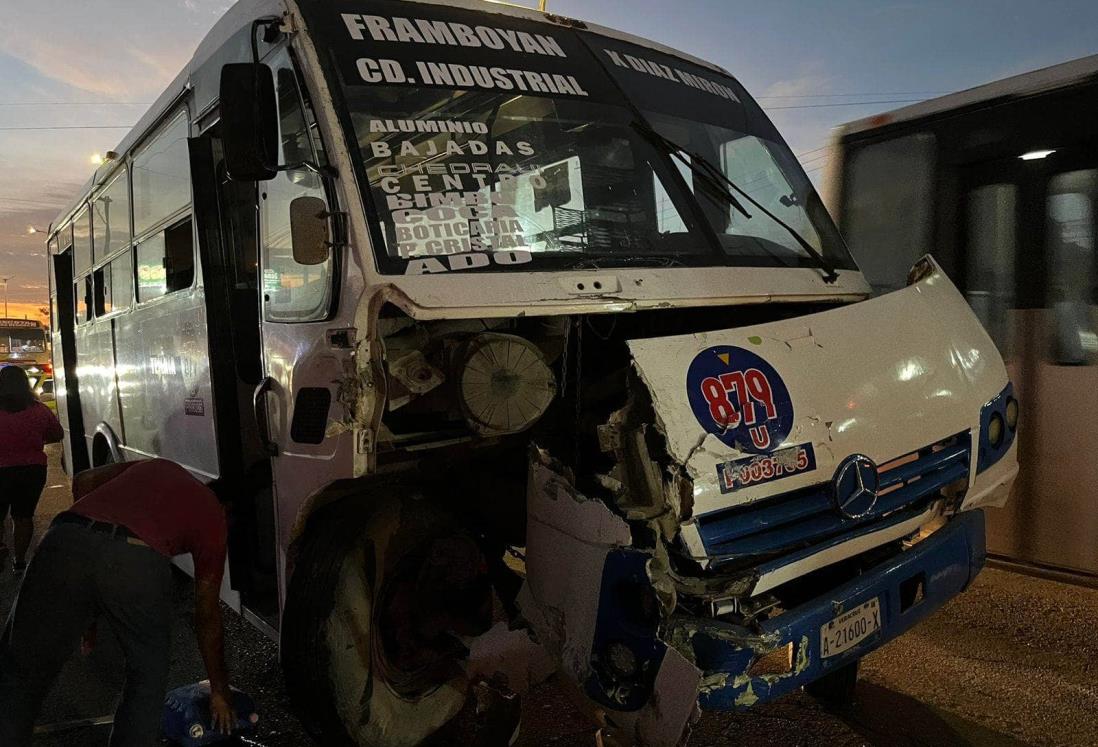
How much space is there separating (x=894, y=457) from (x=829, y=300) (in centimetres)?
93

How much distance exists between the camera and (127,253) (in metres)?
5.27

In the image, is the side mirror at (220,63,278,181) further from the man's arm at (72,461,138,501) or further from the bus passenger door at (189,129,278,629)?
the man's arm at (72,461,138,501)

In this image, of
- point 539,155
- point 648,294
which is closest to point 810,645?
point 648,294

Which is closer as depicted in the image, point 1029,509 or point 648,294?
point 648,294

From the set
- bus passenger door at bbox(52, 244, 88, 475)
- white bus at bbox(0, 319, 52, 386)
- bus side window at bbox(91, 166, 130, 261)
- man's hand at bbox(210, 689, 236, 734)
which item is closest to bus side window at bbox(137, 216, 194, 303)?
bus side window at bbox(91, 166, 130, 261)

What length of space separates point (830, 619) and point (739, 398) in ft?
2.41

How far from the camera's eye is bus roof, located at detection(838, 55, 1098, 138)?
4.57 m

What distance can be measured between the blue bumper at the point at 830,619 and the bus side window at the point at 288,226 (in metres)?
1.75

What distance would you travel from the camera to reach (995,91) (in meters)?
4.96

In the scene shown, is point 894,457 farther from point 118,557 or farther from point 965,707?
point 118,557

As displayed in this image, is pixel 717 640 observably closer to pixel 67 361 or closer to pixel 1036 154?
pixel 1036 154

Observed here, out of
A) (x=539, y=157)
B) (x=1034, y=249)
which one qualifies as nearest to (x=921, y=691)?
(x=1034, y=249)

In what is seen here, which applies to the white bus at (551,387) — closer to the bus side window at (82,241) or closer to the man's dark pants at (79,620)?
the man's dark pants at (79,620)

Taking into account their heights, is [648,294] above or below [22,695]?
above
